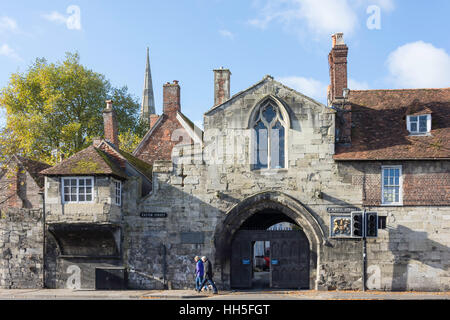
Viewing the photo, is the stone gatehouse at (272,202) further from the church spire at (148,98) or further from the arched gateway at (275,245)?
the church spire at (148,98)

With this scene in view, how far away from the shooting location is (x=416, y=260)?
71.7ft

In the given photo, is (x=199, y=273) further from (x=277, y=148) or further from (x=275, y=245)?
(x=277, y=148)

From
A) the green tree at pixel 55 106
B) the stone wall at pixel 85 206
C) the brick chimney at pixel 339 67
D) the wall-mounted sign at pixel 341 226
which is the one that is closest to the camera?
the stone wall at pixel 85 206

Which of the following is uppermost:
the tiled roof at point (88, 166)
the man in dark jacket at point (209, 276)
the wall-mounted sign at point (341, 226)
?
the tiled roof at point (88, 166)

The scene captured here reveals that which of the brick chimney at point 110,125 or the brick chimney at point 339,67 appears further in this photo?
the brick chimney at point 110,125

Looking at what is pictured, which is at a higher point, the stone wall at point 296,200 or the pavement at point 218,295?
the stone wall at point 296,200

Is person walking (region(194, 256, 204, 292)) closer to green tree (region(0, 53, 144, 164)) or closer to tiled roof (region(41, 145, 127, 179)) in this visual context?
tiled roof (region(41, 145, 127, 179))

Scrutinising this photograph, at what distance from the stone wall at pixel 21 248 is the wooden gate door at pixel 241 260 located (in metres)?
8.65

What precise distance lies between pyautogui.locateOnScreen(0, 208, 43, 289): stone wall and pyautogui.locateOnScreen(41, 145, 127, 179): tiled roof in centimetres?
252

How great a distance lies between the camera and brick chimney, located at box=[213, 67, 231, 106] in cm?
2602

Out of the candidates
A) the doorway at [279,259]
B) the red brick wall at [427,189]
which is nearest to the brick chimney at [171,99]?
the doorway at [279,259]

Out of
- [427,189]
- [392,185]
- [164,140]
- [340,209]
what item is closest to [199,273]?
[340,209]

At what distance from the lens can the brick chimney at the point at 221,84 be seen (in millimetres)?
→ 26016

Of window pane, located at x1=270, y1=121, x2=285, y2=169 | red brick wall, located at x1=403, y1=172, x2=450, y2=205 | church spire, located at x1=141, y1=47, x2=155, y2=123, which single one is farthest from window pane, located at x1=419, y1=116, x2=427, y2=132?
church spire, located at x1=141, y1=47, x2=155, y2=123
